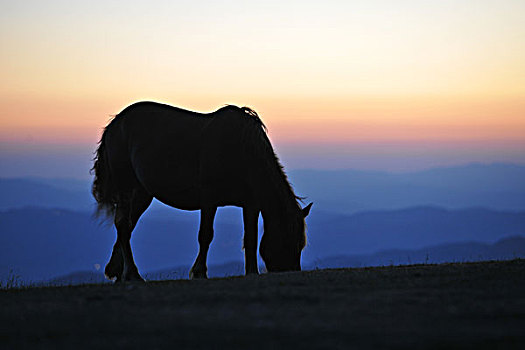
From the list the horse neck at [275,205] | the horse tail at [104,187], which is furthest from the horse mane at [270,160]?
the horse tail at [104,187]

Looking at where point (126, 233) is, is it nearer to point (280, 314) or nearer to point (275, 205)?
point (275, 205)

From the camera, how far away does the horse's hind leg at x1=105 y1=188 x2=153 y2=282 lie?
1344 cm

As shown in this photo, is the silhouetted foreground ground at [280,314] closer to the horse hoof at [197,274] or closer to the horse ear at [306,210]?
the horse hoof at [197,274]

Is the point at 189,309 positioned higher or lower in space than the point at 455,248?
higher

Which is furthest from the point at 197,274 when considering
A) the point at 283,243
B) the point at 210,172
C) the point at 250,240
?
the point at 210,172

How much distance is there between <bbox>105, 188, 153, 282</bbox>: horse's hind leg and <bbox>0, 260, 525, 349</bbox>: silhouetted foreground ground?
12.6 ft

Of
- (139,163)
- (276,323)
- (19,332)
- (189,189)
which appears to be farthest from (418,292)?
(139,163)

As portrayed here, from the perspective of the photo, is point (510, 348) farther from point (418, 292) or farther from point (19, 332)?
point (19, 332)

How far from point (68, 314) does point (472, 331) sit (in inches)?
143

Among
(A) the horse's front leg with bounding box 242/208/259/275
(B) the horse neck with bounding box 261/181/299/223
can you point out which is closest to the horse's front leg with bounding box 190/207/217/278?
(A) the horse's front leg with bounding box 242/208/259/275

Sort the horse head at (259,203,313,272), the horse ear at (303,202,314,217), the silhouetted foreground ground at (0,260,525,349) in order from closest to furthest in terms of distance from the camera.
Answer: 1. the silhouetted foreground ground at (0,260,525,349)
2. the horse head at (259,203,313,272)
3. the horse ear at (303,202,314,217)

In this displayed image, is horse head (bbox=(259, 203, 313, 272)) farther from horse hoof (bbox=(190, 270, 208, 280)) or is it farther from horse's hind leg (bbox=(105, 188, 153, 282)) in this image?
horse's hind leg (bbox=(105, 188, 153, 282))

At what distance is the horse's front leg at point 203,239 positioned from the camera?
40.6 feet

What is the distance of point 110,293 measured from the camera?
28.5 ft
